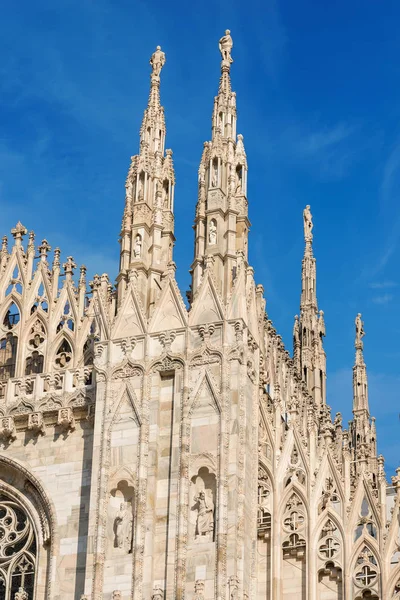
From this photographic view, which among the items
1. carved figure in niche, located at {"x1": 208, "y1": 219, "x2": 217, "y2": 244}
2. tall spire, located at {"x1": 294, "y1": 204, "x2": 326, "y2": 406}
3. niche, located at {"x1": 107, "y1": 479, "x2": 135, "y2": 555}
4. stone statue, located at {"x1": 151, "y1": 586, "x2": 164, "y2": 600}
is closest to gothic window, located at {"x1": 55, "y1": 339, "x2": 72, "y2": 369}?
carved figure in niche, located at {"x1": 208, "y1": 219, "x2": 217, "y2": 244}

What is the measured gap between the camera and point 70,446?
27.5 m

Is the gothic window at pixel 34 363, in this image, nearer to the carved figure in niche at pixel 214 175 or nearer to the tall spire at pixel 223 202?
the tall spire at pixel 223 202

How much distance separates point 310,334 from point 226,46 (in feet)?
27.8

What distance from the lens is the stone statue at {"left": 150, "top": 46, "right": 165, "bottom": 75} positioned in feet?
104

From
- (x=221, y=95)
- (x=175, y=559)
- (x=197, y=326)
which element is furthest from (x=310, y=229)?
(x=175, y=559)

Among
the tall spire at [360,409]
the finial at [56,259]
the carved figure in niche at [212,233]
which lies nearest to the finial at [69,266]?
the finial at [56,259]

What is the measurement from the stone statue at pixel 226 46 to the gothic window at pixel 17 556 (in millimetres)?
10247

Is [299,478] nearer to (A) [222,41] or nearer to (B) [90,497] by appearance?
(B) [90,497]

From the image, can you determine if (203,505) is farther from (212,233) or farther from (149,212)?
(149,212)

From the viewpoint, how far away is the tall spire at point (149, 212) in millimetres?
28656

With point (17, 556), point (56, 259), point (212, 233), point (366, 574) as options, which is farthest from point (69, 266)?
point (366, 574)

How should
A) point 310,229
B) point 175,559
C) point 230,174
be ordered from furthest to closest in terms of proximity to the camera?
point 310,229 → point 230,174 → point 175,559

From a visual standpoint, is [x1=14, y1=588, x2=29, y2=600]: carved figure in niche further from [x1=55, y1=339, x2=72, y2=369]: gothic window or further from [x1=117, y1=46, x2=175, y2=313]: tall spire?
[x1=117, y1=46, x2=175, y2=313]: tall spire

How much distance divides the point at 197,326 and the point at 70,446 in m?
3.24
